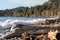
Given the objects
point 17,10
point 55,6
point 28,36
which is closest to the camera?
point 28,36

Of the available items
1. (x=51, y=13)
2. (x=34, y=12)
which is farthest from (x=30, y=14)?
(x=51, y=13)

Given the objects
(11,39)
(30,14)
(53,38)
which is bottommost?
(30,14)

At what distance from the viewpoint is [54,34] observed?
30.5 ft

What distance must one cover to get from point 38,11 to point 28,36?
424 ft

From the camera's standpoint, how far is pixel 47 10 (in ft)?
456

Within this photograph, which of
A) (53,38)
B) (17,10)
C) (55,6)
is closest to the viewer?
(53,38)

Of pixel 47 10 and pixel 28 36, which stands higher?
pixel 28 36

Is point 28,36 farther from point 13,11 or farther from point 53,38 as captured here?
point 13,11

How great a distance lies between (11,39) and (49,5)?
431 ft

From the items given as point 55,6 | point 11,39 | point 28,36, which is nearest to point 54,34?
point 28,36

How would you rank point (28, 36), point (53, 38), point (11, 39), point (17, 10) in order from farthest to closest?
point (17, 10) < point (11, 39) < point (28, 36) < point (53, 38)

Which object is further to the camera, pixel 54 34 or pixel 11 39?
pixel 11 39

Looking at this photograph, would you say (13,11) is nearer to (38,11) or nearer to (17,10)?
(17,10)

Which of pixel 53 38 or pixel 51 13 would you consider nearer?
pixel 53 38
